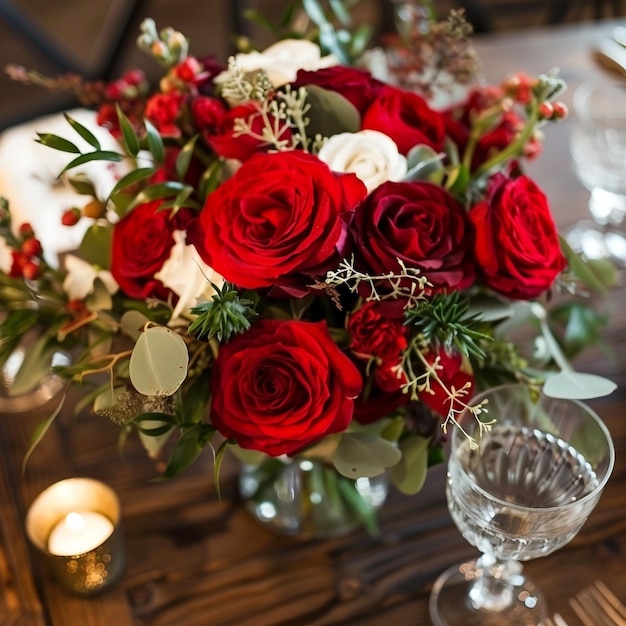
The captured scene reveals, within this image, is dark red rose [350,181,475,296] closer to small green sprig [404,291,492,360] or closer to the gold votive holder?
small green sprig [404,291,492,360]

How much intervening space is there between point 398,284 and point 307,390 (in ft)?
0.29

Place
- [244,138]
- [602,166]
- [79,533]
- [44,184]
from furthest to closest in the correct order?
1. [44,184]
2. [602,166]
3. [79,533]
4. [244,138]

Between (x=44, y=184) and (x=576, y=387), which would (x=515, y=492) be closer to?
(x=576, y=387)

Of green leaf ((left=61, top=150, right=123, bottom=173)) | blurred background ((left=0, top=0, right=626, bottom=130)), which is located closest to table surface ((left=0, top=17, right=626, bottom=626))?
green leaf ((left=61, top=150, right=123, bottom=173))

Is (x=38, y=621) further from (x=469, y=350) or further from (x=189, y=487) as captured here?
(x=469, y=350)

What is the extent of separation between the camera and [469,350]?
1.63 ft

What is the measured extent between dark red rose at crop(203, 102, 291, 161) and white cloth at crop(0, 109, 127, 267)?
54 centimetres

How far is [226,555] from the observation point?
683 mm

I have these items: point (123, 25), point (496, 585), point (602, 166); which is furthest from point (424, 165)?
point (123, 25)

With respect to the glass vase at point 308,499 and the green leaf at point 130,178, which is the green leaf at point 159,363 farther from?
the glass vase at point 308,499

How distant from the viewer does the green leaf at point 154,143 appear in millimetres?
549

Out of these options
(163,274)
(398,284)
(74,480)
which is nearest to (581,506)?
(398,284)

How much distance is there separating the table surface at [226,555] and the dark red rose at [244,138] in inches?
13.1

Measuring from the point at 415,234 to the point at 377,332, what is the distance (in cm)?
7
